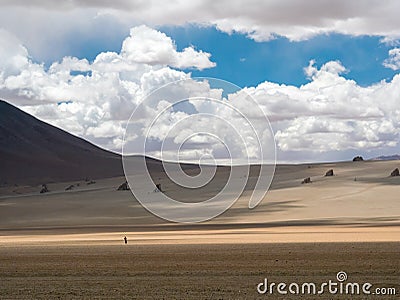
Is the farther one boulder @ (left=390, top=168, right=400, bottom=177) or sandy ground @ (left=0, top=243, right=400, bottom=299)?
boulder @ (left=390, top=168, right=400, bottom=177)

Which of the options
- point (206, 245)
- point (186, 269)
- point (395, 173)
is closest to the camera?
point (186, 269)

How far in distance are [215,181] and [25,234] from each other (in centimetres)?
3916

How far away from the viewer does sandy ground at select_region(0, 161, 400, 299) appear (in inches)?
830

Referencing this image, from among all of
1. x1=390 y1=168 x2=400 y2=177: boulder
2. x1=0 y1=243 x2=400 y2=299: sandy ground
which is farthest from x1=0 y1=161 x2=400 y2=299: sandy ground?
x1=390 y1=168 x2=400 y2=177: boulder

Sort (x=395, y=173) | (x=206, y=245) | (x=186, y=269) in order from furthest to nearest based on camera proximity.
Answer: (x=395, y=173), (x=206, y=245), (x=186, y=269)

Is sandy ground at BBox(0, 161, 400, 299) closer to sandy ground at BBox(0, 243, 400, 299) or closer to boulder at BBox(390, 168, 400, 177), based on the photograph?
sandy ground at BBox(0, 243, 400, 299)

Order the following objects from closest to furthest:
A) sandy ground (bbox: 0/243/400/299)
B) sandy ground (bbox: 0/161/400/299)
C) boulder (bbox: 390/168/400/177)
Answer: sandy ground (bbox: 0/243/400/299) < sandy ground (bbox: 0/161/400/299) < boulder (bbox: 390/168/400/177)

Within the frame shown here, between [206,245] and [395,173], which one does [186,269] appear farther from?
[395,173]

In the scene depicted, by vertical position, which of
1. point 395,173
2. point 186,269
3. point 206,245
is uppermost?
point 395,173

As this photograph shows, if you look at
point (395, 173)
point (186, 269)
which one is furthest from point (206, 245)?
point (395, 173)

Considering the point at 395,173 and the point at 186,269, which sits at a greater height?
the point at 395,173

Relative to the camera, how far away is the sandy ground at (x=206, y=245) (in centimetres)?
2109

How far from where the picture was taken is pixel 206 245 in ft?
117

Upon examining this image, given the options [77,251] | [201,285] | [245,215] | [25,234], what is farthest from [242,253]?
[245,215]
